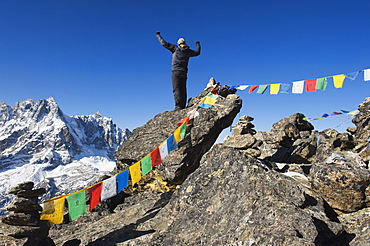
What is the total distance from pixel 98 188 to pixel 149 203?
2095mm

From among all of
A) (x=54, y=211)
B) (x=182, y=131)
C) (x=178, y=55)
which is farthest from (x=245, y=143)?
(x=54, y=211)

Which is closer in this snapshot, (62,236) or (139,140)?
(62,236)

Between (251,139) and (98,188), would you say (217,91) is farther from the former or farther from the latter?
(98,188)

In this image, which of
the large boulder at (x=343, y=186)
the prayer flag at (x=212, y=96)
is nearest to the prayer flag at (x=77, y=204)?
the large boulder at (x=343, y=186)

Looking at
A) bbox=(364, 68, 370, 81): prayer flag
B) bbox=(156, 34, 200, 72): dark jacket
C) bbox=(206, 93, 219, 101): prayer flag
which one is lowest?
bbox=(206, 93, 219, 101): prayer flag

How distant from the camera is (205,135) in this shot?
10617 mm

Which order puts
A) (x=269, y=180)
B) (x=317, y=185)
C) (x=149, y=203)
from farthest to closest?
(x=149, y=203) < (x=317, y=185) < (x=269, y=180)

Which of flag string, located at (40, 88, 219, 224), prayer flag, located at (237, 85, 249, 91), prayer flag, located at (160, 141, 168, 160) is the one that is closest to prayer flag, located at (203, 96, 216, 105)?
flag string, located at (40, 88, 219, 224)

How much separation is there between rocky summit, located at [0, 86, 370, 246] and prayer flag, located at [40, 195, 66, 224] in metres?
0.76

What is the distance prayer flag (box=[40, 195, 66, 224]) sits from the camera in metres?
7.01

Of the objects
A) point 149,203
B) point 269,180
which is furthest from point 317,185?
point 149,203

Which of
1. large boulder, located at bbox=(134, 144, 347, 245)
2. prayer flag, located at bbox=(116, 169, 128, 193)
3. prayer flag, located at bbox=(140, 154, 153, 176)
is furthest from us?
prayer flag, located at bbox=(140, 154, 153, 176)

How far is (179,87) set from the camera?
1251cm

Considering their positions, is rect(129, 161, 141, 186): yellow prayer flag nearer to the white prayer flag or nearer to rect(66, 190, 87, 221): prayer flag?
the white prayer flag
